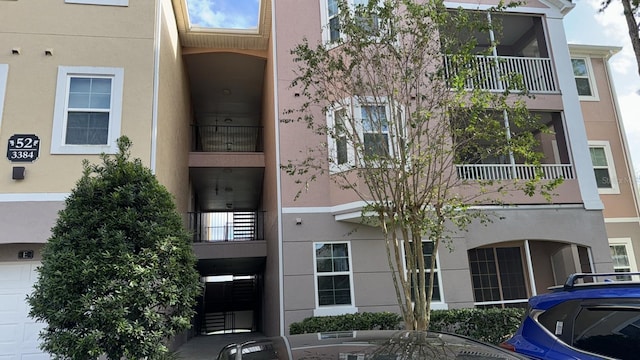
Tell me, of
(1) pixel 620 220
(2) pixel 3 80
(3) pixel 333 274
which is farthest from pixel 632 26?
(2) pixel 3 80

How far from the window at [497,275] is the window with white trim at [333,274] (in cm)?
343

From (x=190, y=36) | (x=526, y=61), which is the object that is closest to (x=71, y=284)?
(x=190, y=36)

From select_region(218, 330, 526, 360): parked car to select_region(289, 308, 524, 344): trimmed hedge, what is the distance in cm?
588

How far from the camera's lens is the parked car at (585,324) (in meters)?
2.98

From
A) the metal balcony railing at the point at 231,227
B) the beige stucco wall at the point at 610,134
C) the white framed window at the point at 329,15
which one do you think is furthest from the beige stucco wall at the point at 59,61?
the beige stucco wall at the point at 610,134

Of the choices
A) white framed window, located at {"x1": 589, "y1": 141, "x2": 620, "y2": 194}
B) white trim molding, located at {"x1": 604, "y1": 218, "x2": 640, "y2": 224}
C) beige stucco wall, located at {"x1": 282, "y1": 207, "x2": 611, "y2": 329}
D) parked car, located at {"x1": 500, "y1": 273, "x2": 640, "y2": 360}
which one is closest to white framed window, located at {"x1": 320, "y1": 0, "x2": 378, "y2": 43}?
beige stucco wall, located at {"x1": 282, "y1": 207, "x2": 611, "y2": 329}

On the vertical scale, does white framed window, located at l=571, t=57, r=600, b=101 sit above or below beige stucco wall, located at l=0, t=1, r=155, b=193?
above

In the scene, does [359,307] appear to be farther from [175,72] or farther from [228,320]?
[228,320]

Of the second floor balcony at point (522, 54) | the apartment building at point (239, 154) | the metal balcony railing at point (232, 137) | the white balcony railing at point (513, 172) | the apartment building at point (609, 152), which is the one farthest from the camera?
the metal balcony railing at point (232, 137)

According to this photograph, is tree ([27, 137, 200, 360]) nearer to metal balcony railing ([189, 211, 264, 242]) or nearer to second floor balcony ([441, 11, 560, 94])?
second floor balcony ([441, 11, 560, 94])

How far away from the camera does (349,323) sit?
328 inches

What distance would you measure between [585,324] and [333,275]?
647cm

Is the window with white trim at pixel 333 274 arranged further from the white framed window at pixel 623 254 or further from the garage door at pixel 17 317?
the white framed window at pixel 623 254

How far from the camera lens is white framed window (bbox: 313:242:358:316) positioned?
361 inches
